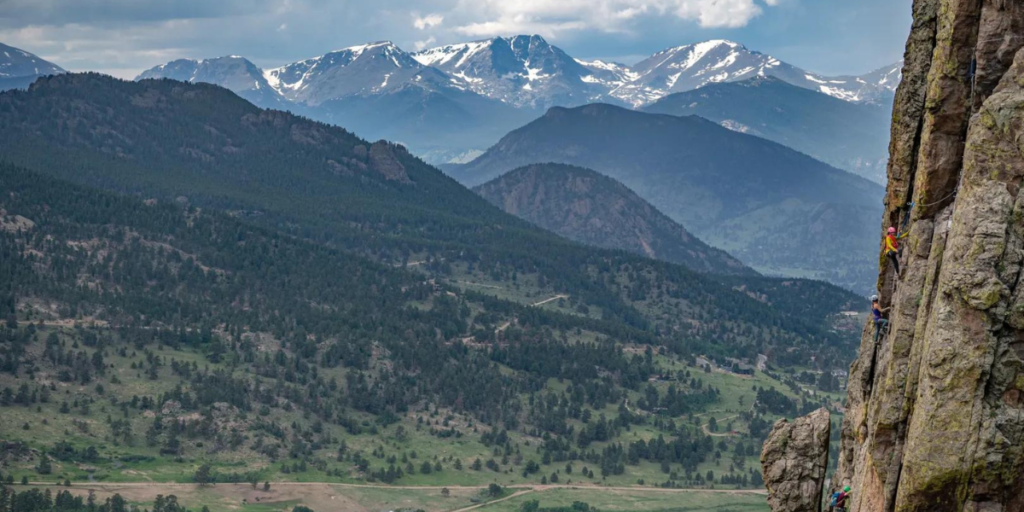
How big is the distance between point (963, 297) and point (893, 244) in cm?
748

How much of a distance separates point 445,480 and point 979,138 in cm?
16486

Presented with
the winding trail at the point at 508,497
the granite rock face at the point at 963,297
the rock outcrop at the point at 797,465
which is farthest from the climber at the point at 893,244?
the winding trail at the point at 508,497

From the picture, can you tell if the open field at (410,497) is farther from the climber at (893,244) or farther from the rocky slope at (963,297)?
the rocky slope at (963,297)

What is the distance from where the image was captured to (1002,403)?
3134 cm

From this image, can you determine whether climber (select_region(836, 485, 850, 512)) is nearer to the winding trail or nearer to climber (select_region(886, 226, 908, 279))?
climber (select_region(886, 226, 908, 279))

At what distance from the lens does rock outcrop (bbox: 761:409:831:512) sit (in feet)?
152

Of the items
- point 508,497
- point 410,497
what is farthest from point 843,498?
point 508,497

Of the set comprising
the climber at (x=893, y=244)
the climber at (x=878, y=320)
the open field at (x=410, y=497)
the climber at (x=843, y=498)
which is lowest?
the open field at (x=410, y=497)

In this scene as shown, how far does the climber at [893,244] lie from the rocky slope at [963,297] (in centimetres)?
181

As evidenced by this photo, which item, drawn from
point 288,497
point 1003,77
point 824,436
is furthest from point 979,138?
point 288,497

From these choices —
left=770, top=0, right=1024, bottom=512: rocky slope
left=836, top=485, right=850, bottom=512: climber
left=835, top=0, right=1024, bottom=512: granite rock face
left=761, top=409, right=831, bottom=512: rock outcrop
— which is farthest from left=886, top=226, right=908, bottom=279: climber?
left=761, top=409, right=831, bottom=512: rock outcrop

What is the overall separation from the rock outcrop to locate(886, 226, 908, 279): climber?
10.9 meters

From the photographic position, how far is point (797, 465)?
155 ft

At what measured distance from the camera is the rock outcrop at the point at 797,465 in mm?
46469
